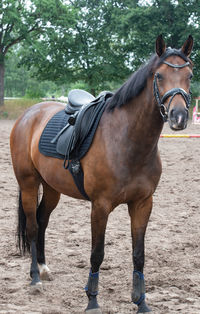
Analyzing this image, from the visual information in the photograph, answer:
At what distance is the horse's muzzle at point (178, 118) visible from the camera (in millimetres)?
2531

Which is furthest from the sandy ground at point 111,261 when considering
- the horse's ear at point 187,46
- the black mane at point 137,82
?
the horse's ear at point 187,46

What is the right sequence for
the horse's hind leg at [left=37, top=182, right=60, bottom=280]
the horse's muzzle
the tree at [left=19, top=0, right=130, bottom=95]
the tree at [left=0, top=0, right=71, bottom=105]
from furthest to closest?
the tree at [left=19, top=0, right=130, bottom=95] < the tree at [left=0, top=0, right=71, bottom=105] < the horse's hind leg at [left=37, top=182, right=60, bottom=280] < the horse's muzzle

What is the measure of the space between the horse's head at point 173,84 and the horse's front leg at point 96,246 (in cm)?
93

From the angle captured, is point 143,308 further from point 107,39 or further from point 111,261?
point 107,39

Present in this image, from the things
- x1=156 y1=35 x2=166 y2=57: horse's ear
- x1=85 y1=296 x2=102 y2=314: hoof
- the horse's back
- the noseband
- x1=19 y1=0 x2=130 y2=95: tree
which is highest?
x1=19 y1=0 x2=130 y2=95: tree

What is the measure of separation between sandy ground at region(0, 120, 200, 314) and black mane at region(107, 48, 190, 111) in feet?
5.47

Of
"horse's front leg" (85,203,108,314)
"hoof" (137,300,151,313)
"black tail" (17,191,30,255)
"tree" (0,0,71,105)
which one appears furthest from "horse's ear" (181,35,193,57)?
"tree" (0,0,71,105)

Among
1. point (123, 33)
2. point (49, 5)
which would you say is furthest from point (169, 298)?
point (123, 33)

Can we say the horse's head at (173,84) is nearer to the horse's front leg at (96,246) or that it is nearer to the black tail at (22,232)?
the horse's front leg at (96,246)

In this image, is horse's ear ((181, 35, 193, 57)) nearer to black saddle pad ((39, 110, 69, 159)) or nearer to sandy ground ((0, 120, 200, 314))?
black saddle pad ((39, 110, 69, 159))

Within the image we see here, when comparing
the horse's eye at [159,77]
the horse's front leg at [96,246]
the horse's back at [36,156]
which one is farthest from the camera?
the horse's back at [36,156]

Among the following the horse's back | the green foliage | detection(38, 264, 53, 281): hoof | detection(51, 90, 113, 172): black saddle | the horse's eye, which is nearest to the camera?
the horse's eye

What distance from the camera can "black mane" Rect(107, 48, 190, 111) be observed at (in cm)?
281

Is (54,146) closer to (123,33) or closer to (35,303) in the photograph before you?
(35,303)
